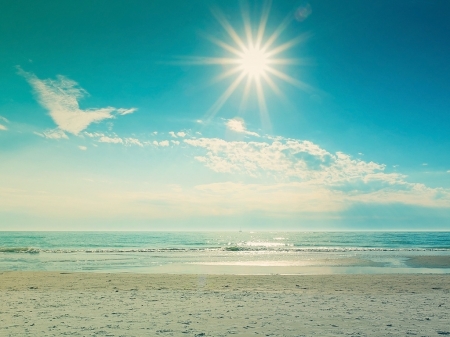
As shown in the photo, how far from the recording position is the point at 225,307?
13.5 meters

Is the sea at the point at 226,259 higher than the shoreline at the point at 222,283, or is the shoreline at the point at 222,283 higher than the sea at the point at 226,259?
the shoreline at the point at 222,283

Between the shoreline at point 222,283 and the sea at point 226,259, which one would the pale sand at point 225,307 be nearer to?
the shoreline at point 222,283

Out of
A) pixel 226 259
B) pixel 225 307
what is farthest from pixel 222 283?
pixel 226 259

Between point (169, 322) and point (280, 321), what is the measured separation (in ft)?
11.5

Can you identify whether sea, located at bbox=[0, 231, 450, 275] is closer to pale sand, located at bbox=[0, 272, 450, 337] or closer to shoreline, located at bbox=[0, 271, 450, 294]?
shoreline, located at bbox=[0, 271, 450, 294]

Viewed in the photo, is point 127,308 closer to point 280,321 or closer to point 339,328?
point 280,321

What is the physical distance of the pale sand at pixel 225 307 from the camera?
1025 centimetres

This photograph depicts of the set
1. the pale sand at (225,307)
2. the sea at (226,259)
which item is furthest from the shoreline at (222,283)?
the sea at (226,259)

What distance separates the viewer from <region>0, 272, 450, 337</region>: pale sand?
33.6 feet

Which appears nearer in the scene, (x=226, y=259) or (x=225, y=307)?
(x=225, y=307)

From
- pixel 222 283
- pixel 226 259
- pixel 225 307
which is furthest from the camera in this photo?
pixel 226 259

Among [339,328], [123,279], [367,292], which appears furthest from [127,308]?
[367,292]

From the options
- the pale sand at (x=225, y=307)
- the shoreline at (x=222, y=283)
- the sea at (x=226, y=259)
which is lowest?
the sea at (x=226, y=259)

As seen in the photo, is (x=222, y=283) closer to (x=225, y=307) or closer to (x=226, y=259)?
(x=225, y=307)
